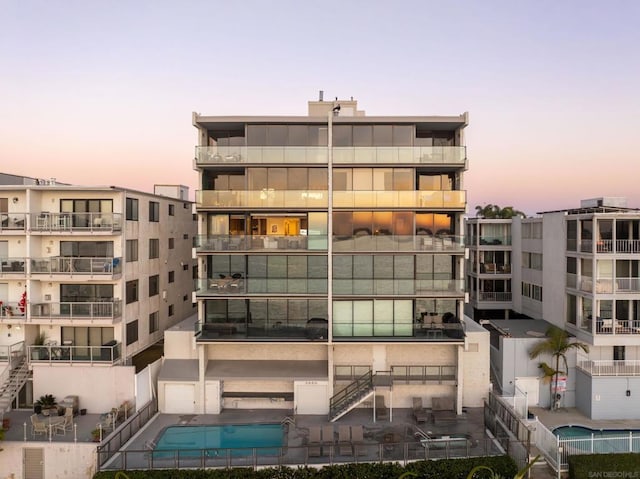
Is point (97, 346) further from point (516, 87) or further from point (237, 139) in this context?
point (516, 87)

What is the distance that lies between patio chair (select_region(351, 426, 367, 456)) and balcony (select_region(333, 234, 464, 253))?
9.09m

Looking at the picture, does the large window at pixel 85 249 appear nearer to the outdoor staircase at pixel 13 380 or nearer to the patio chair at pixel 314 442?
the outdoor staircase at pixel 13 380

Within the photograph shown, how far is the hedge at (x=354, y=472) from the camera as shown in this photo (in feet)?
49.4

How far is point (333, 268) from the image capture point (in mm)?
21500

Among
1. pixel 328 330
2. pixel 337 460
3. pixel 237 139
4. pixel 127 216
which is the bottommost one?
pixel 337 460

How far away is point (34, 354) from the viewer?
69.7 ft

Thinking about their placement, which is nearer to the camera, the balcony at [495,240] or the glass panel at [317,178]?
the glass panel at [317,178]

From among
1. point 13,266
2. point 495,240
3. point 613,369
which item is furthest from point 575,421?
point 13,266

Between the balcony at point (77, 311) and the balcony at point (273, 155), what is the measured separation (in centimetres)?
961

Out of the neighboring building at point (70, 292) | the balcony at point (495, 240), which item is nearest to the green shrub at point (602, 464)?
the neighboring building at point (70, 292)

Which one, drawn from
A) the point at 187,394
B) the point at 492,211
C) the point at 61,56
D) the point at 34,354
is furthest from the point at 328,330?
the point at 492,211

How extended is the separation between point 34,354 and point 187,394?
28.7 feet

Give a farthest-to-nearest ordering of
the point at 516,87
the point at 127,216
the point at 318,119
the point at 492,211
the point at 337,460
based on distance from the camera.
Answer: the point at 492,211
the point at 516,87
the point at 127,216
the point at 318,119
the point at 337,460

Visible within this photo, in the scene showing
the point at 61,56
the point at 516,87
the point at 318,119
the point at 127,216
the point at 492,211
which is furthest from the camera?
the point at 492,211
